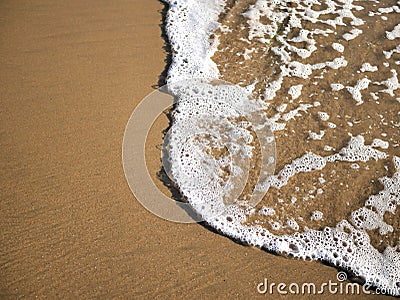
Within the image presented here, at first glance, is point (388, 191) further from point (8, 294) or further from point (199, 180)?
point (8, 294)

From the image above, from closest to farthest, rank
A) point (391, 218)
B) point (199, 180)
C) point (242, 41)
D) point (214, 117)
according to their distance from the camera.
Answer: point (391, 218) → point (199, 180) → point (214, 117) → point (242, 41)

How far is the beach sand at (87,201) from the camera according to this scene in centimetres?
215

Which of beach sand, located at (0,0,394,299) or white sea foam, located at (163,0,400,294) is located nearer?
beach sand, located at (0,0,394,299)

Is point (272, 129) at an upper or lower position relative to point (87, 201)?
upper

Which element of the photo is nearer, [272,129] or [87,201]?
[87,201]

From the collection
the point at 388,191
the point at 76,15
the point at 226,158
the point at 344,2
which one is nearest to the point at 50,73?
the point at 76,15

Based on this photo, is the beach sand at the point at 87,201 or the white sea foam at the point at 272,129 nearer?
the beach sand at the point at 87,201

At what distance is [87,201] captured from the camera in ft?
8.05

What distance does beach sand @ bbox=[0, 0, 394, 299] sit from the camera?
7.07 feet

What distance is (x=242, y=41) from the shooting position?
3.88 m

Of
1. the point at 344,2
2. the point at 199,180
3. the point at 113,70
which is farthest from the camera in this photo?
the point at 344,2

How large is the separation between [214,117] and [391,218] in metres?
1.51

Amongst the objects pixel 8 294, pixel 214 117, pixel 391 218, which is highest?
pixel 214 117

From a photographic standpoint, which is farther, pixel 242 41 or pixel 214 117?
pixel 242 41
